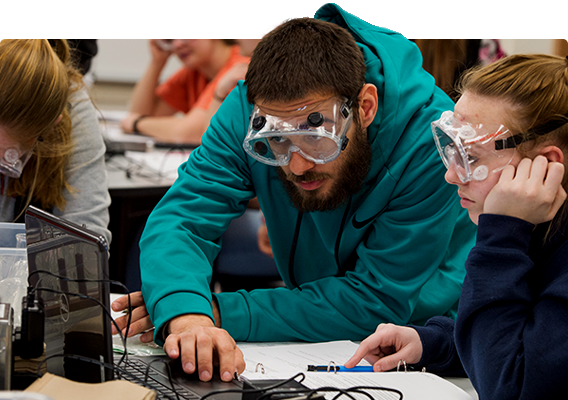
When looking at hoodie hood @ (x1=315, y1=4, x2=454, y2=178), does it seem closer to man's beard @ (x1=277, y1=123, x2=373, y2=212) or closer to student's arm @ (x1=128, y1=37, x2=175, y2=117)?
man's beard @ (x1=277, y1=123, x2=373, y2=212)

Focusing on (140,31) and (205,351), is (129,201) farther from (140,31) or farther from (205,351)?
(140,31)

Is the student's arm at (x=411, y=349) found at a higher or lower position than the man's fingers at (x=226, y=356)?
lower

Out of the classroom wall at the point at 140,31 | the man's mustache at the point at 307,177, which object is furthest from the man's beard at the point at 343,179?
the classroom wall at the point at 140,31

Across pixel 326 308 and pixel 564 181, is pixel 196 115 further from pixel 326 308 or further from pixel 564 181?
pixel 564 181

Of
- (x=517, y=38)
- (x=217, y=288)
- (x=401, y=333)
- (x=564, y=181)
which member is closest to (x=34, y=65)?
(x=401, y=333)

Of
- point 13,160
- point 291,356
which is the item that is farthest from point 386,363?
point 13,160

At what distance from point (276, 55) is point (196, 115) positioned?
2.29m

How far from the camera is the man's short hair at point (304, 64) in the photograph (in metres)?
1.16

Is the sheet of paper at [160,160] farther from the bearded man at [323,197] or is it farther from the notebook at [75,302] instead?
the notebook at [75,302]

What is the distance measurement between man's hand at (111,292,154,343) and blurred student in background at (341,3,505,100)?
144cm

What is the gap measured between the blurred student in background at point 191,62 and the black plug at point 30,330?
2.54 metres

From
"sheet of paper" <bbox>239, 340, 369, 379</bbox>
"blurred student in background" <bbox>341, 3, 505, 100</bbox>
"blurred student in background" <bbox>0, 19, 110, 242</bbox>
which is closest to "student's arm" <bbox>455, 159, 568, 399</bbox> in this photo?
"sheet of paper" <bbox>239, 340, 369, 379</bbox>

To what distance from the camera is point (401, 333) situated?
3.51 ft

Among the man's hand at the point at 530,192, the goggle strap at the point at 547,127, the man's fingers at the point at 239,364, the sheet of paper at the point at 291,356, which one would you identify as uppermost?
the goggle strap at the point at 547,127
